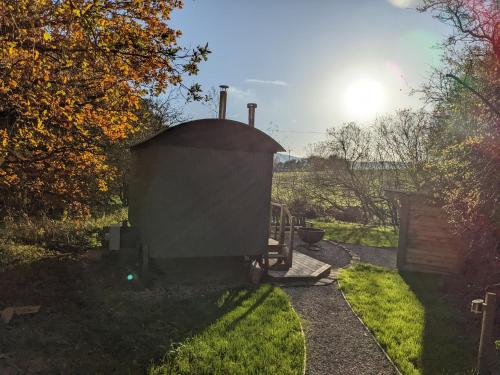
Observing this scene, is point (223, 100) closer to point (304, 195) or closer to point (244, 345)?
point (244, 345)

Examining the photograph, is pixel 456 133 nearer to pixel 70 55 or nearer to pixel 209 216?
pixel 209 216

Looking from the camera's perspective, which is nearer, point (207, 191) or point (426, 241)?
point (207, 191)

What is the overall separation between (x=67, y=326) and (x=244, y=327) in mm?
2893

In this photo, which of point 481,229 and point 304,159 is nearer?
point 481,229

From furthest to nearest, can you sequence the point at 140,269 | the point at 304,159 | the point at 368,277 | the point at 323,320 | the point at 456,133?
1. the point at 304,159
2. the point at 456,133
3. the point at 368,277
4. the point at 140,269
5. the point at 323,320

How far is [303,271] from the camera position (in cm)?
1014

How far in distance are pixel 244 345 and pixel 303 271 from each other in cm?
483

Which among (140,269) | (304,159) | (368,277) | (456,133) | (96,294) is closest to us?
(96,294)

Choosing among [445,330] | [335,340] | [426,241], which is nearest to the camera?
[335,340]

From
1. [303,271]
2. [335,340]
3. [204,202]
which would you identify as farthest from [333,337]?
[204,202]

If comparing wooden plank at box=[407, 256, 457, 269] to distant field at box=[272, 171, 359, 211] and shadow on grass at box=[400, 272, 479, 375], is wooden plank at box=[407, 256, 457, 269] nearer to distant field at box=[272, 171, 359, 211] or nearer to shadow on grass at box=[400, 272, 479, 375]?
shadow on grass at box=[400, 272, 479, 375]

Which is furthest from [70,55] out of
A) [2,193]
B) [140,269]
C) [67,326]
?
[2,193]

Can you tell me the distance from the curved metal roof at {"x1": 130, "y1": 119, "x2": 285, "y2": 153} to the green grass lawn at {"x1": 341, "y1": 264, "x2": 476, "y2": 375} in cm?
430

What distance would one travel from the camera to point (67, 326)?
5.87 meters
